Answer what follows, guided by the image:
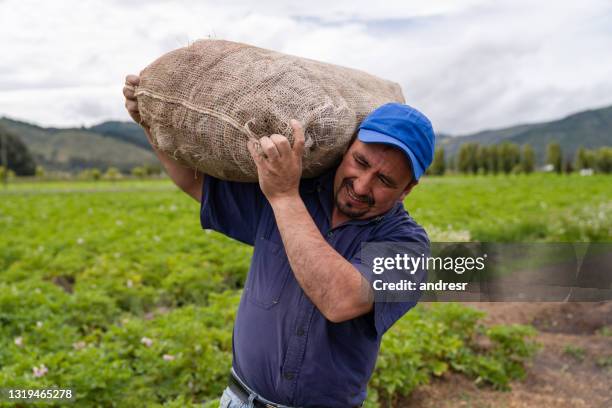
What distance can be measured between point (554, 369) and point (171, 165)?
480 cm

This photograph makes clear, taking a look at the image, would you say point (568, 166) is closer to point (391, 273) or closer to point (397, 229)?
point (397, 229)

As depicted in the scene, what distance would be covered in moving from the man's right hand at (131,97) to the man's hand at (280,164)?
2.66ft

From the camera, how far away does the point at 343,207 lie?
7.16ft

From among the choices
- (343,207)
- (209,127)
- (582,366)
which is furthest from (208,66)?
(582,366)

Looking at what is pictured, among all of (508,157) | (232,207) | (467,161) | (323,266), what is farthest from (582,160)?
(323,266)

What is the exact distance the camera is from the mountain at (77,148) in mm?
127062

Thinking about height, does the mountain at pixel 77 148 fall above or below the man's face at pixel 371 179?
above


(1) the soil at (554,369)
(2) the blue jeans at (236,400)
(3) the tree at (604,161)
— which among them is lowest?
(1) the soil at (554,369)

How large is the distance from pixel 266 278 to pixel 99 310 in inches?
185

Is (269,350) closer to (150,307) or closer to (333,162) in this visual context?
(333,162)

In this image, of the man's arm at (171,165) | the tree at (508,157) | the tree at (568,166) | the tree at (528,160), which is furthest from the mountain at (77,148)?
the man's arm at (171,165)

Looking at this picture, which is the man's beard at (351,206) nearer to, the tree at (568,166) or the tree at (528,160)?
the tree at (568,166)

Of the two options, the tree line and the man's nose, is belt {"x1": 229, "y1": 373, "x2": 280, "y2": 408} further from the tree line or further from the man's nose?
the tree line

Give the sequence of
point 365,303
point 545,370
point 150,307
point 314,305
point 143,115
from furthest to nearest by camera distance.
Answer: point 150,307, point 545,370, point 143,115, point 314,305, point 365,303
